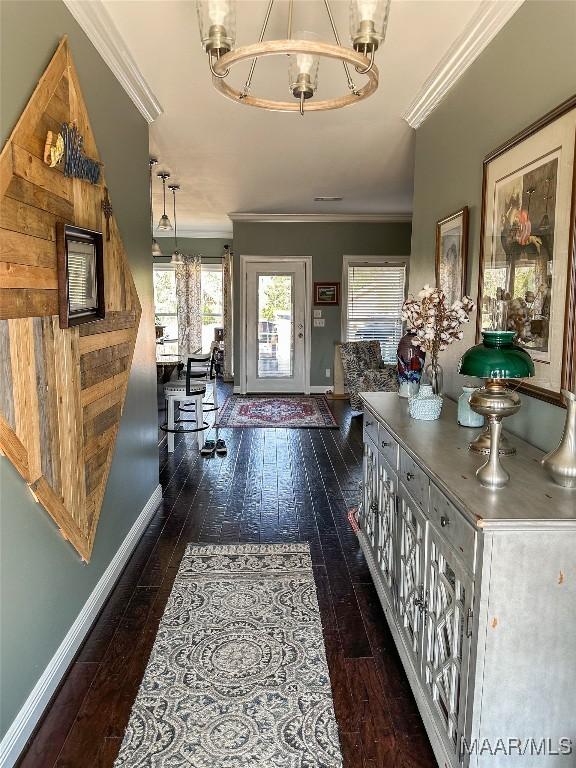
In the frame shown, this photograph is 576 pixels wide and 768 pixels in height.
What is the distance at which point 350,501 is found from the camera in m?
3.98

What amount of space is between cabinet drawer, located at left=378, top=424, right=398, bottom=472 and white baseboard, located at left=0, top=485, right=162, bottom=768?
1.49m

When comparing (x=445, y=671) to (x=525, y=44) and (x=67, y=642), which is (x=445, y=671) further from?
(x=525, y=44)

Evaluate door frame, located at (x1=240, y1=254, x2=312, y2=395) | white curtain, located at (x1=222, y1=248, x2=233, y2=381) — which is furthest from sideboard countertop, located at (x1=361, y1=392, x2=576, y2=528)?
white curtain, located at (x1=222, y1=248, x2=233, y2=381)

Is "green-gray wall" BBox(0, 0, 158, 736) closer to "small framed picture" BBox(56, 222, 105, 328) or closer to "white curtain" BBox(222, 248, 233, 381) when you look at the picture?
"small framed picture" BBox(56, 222, 105, 328)

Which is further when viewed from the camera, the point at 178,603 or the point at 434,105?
the point at 434,105

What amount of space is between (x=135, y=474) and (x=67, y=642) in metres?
1.27

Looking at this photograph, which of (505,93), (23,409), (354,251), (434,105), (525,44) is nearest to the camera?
(23,409)

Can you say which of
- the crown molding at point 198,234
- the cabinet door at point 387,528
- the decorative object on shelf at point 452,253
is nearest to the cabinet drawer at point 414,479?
the cabinet door at point 387,528

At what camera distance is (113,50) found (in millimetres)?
2686

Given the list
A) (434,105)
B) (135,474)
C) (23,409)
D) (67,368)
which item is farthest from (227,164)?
(23,409)

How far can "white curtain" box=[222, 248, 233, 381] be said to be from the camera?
966 cm

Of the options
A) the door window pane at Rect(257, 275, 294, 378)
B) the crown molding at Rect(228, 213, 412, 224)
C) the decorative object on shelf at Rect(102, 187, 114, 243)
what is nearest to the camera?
the decorative object on shelf at Rect(102, 187, 114, 243)

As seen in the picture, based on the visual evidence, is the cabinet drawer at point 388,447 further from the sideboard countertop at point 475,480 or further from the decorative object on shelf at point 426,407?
the decorative object on shelf at point 426,407

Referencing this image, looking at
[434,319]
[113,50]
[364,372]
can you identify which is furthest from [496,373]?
[364,372]
